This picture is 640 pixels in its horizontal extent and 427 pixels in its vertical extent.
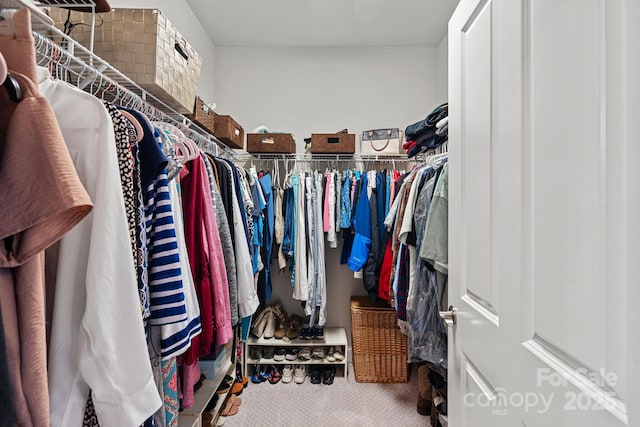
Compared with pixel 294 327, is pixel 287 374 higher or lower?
lower

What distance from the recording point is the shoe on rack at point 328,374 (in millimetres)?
2261

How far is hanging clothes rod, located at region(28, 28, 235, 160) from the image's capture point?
0.82 m

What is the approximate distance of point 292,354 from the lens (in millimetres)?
2387

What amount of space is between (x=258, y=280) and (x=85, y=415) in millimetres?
1567

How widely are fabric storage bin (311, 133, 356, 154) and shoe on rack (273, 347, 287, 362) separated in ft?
5.29

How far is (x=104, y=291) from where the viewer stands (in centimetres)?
59

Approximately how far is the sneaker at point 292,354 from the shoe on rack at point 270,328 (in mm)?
182

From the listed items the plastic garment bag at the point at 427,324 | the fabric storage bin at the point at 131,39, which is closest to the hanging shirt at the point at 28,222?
the fabric storage bin at the point at 131,39

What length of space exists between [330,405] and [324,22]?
275 centimetres

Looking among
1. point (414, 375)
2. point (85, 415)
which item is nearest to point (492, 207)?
point (85, 415)

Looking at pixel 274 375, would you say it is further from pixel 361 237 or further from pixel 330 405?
pixel 361 237

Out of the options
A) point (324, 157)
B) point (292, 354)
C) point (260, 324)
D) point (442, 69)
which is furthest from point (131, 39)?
point (442, 69)

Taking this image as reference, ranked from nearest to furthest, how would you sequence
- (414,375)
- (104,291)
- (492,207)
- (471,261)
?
(104,291) → (492,207) → (471,261) → (414,375)

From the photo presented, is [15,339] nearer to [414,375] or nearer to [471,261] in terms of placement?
[471,261]
